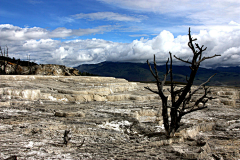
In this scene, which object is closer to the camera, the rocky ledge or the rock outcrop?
the rocky ledge

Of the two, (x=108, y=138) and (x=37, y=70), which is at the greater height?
(x=37, y=70)

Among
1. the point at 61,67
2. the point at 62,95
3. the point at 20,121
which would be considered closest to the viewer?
the point at 20,121

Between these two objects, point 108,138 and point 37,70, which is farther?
point 37,70

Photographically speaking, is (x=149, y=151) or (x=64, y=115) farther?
(x=64, y=115)

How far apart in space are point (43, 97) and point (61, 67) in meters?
29.4

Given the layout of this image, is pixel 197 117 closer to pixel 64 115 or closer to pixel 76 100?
pixel 64 115

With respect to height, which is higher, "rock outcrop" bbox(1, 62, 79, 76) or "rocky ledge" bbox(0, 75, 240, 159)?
"rock outcrop" bbox(1, 62, 79, 76)

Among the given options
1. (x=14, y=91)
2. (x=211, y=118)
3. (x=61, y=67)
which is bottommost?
(x=211, y=118)

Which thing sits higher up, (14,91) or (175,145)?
(14,91)

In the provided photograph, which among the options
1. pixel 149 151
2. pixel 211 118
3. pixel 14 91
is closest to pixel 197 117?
pixel 211 118

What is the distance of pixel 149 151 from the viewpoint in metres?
6.77

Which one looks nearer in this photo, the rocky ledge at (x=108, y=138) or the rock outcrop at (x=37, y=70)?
the rocky ledge at (x=108, y=138)

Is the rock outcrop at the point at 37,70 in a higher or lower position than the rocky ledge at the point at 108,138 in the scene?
higher

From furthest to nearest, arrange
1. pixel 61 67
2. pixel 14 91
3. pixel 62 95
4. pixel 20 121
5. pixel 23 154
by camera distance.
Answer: pixel 61 67 < pixel 62 95 < pixel 14 91 < pixel 20 121 < pixel 23 154
